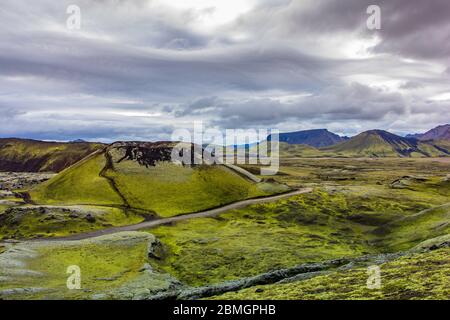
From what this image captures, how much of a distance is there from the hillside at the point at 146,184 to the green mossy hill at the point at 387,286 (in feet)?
288

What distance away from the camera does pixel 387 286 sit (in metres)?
29.4

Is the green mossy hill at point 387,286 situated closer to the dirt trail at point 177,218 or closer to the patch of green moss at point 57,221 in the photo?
the dirt trail at point 177,218

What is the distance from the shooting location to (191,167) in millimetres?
153750

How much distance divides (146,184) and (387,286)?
115993 millimetres

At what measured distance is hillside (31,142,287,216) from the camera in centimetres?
12800

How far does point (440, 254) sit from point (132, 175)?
118 metres

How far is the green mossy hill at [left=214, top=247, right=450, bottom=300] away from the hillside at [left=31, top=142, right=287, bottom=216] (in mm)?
87631

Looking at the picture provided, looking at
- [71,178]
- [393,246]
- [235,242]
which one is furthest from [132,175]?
[393,246]

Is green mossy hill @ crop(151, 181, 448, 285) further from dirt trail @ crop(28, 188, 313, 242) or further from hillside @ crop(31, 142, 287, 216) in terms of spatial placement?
hillside @ crop(31, 142, 287, 216)

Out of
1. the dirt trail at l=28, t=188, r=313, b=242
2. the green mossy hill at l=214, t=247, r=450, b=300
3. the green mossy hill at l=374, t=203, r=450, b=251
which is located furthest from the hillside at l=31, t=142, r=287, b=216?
the green mossy hill at l=214, t=247, r=450, b=300

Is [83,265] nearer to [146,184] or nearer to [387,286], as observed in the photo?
[387,286]
